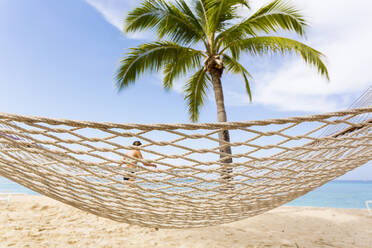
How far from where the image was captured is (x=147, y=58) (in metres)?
3.07

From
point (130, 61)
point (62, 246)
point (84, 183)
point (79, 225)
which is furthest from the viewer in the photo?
point (130, 61)

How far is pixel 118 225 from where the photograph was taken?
2066 millimetres

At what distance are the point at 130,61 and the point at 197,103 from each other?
1.33 m

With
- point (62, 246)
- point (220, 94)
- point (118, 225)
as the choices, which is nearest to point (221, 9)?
point (220, 94)

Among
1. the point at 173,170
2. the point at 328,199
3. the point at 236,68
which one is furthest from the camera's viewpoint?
the point at 328,199

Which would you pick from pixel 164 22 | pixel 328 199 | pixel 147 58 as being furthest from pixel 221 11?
pixel 328 199

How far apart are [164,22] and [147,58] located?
1.79 ft

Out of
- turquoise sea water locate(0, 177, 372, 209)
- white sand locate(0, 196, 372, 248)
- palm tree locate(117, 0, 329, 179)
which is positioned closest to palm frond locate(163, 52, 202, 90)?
palm tree locate(117, 0, 329, 179)

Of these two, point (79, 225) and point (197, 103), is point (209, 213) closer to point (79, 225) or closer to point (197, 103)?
point (79, 225)

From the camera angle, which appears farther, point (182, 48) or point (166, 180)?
point (182, 48)

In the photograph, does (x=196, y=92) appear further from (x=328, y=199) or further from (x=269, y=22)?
(x=328, y=199)

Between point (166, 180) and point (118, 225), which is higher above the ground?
point (166, 180)

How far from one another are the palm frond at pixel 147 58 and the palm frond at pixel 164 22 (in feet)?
0.53

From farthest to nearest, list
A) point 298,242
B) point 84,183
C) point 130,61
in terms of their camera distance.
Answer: point 130,61
point 298,242
point 84,183
